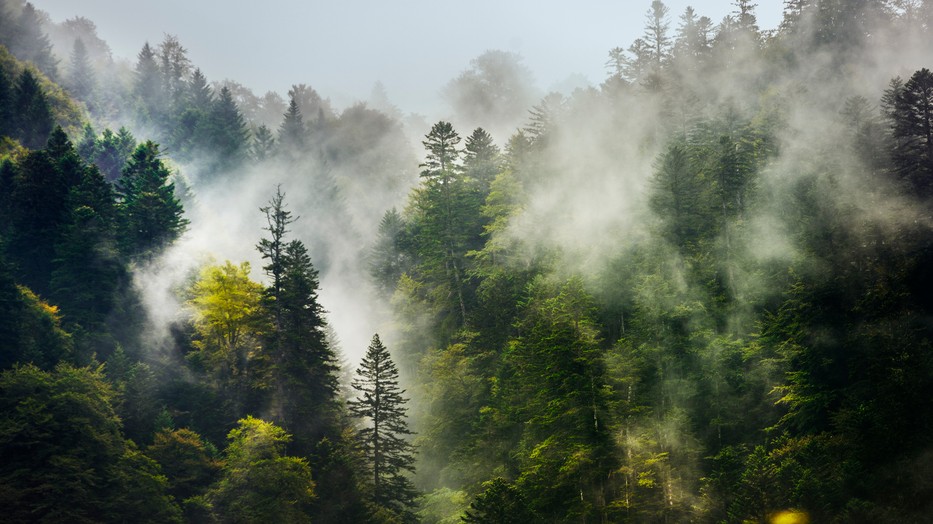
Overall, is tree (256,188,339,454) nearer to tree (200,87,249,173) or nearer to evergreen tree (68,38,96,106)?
tree (200,87,249,173)

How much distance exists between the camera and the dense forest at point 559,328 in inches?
1676

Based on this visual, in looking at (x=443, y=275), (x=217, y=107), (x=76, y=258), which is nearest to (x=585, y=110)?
(x=443, y=275)

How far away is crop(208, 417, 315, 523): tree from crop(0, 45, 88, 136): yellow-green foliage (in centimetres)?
7376

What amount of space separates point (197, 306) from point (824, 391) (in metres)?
49.4

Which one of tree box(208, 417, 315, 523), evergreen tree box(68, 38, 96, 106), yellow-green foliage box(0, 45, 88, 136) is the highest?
evergreen tree box(68, 38, 96, 106)

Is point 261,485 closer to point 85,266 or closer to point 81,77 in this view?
point 85,266

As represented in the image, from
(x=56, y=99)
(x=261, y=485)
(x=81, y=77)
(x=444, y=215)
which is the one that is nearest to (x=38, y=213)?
(x=444, y=215)

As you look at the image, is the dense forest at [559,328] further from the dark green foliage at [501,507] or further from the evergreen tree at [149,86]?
the evergreen tree at [149,86]

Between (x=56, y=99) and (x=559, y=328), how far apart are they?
95410 mm

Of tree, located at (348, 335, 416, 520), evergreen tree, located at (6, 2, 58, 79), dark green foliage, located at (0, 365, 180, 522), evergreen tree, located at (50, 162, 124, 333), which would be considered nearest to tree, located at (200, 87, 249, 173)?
evergreen tree, located at (6, 2, 58, 79)

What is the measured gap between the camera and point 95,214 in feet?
216

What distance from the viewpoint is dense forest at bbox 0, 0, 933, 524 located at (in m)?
42.6

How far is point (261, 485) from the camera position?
4694 centimetres

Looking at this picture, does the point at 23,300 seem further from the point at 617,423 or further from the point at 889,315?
the point at 889,315
